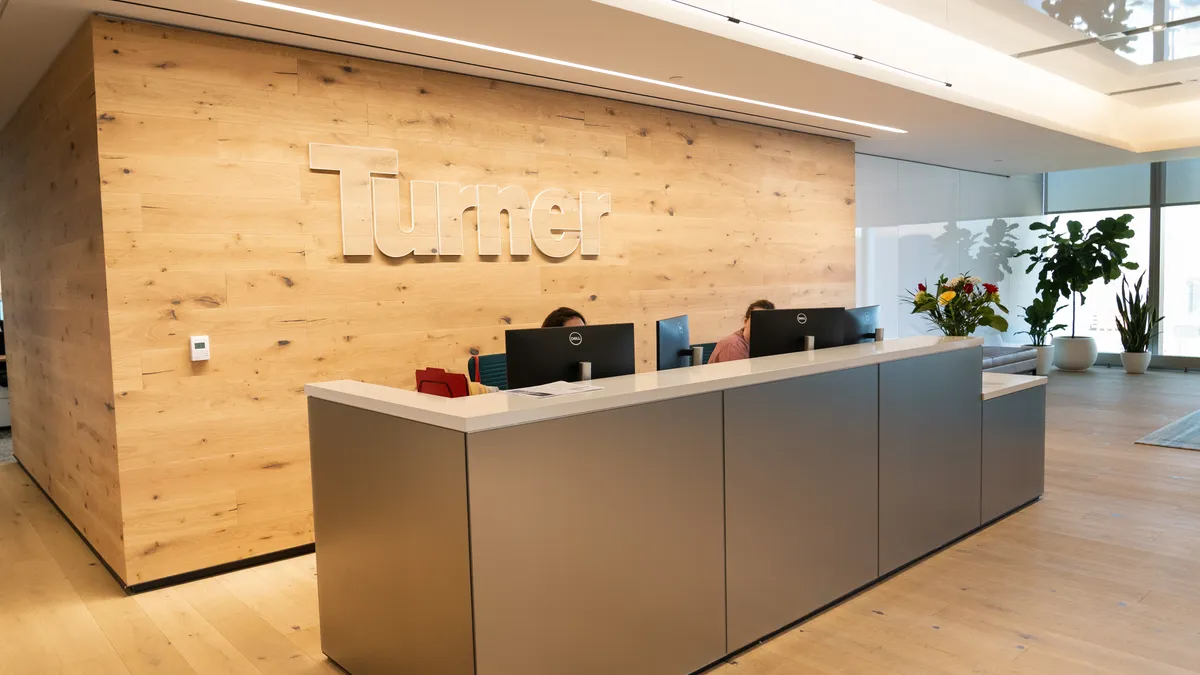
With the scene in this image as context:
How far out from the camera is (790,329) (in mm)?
3988

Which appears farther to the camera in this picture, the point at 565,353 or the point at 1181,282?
the point at 1181,282

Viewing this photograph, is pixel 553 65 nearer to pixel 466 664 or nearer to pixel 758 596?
pixel 758 596

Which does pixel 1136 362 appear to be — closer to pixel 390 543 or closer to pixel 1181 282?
pixel 1181 282

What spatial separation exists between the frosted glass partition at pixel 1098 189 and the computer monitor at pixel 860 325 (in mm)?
9027

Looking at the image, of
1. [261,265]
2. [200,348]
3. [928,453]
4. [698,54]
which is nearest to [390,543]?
[200,348]

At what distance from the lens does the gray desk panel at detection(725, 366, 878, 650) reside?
3.03 meters

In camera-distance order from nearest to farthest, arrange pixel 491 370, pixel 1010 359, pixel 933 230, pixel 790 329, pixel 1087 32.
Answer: pixel 790 329
pixel 491 370
pixel 1087 32
pixel 933 230
pixel 1010 359

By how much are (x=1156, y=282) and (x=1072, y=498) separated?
795cm

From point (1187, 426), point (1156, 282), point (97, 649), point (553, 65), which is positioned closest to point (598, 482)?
point (97, 649)

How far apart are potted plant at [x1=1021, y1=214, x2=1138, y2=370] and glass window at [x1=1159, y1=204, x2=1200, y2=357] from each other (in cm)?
57

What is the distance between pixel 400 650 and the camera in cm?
260

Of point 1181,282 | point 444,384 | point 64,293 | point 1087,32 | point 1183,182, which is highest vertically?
point 1087,32

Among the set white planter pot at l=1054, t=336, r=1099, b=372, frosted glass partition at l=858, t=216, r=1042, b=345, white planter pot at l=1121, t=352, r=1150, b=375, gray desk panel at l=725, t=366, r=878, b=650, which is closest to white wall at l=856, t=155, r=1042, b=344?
frosted glass partition at l=858, t=216, r=1042, b=345

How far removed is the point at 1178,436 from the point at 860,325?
4.11 m
